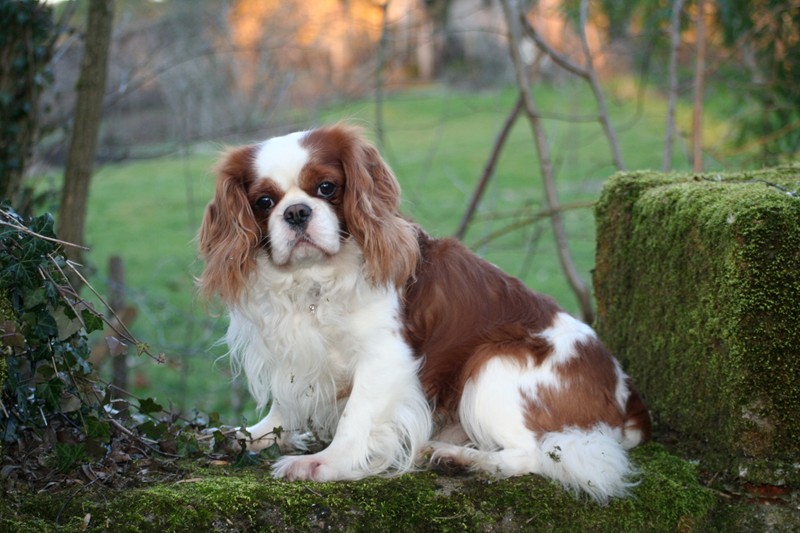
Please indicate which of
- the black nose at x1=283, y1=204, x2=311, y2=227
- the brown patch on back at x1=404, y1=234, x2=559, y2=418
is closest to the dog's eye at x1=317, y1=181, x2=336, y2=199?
the black nose at x1=283, y1=204, x2=311, y2=227

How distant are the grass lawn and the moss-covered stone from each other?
7.18ft

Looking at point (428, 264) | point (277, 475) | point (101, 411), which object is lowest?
point (277, 475)

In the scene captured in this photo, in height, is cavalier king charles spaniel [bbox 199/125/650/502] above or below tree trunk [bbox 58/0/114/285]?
below

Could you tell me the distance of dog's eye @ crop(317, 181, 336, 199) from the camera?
341 cm

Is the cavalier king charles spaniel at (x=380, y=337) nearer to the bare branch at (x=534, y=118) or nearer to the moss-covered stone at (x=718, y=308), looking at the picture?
the moss-covered stone at (x=718, y=308)

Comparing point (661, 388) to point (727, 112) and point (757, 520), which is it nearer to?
point (757, 520)

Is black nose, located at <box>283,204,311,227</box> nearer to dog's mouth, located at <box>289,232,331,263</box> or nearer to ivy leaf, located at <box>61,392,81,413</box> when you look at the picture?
dog's mouth, located at <box>289,232,331,263</box>

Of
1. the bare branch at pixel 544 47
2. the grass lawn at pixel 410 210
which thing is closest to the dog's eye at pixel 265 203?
the grass lawn at pixel 410 210

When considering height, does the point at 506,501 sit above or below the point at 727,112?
below

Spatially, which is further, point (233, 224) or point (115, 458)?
point (233, 224)

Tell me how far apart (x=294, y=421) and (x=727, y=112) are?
6593 mm

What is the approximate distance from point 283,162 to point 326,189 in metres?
0.19

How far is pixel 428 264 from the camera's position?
3688mm

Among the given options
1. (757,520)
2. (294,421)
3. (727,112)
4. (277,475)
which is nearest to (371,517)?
(277,475)
